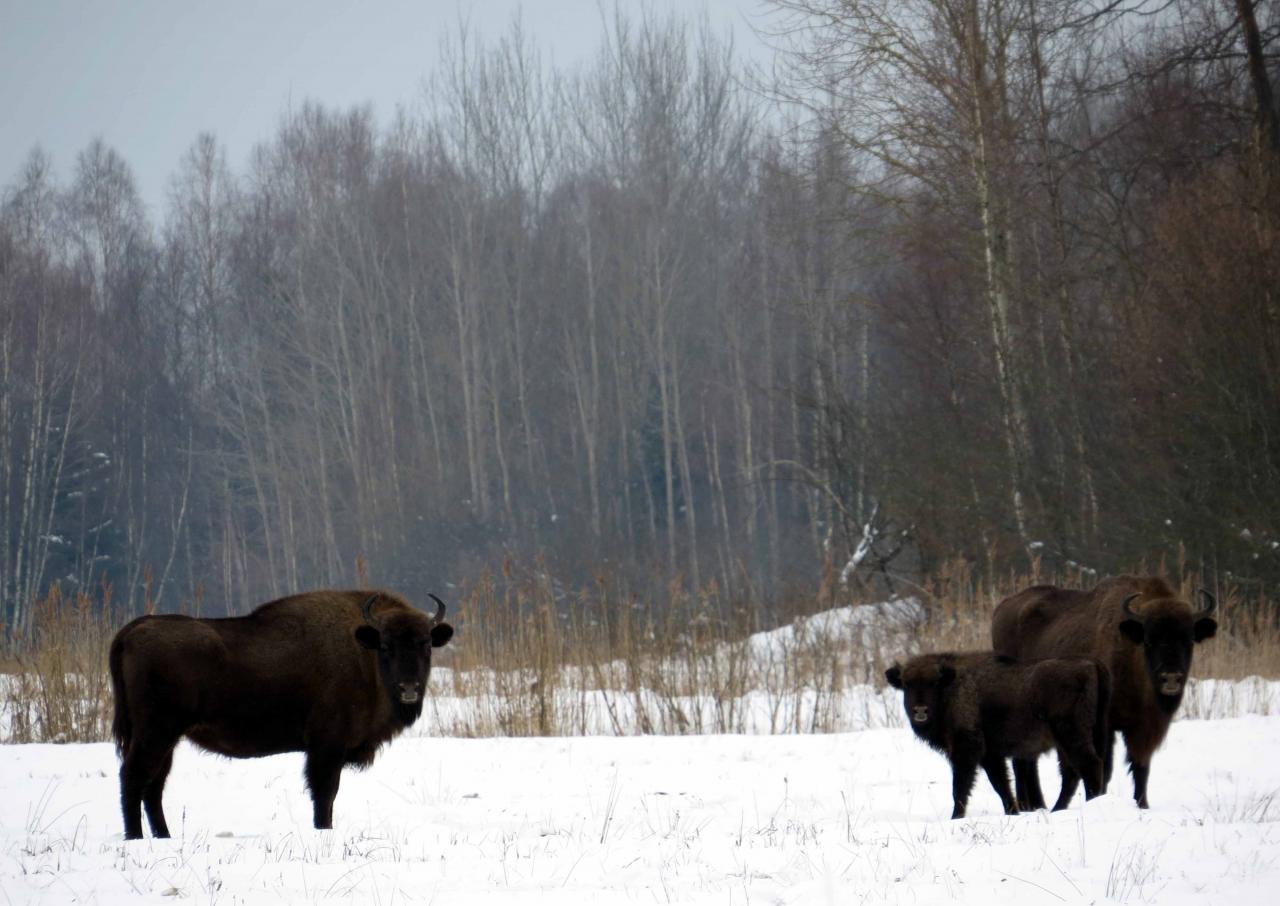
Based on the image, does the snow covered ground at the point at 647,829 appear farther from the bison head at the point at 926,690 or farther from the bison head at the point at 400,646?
the bison head at the point at 400,646

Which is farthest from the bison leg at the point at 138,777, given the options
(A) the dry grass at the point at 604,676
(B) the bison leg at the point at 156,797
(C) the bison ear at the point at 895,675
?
(A) the dry grass at the point at 604,676

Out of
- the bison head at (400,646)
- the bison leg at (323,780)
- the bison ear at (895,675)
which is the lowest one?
the bison leg at (323,780)

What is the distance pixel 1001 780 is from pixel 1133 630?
3.87 feet

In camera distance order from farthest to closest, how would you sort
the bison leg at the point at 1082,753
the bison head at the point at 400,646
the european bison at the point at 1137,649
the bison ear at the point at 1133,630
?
the bison ear at the point at 1133,630 < the european bison at the point at 1137,649 < the bison head at the point at 400,646 < the bison leg at the point at 1082,753

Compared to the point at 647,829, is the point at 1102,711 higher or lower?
higher

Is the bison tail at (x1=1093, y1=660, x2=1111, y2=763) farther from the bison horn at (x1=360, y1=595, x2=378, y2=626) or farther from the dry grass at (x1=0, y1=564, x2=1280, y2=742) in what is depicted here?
the dry grass at (x1=0, y1=564, x2=1280, y2=742)

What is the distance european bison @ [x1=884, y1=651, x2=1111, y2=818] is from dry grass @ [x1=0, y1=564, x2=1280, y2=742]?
4882 millimetres

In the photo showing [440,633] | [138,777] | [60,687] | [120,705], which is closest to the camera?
[138,777]

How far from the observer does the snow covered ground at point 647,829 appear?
543cm

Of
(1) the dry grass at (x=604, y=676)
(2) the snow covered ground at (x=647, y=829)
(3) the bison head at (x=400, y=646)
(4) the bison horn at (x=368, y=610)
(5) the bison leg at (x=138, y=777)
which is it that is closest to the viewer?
(2) the snow covered ground at (x=647, y=829)

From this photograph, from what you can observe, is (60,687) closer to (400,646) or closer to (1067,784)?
(400,646)

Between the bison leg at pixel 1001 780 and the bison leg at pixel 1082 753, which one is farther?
the bison leg at pixel 1001 780

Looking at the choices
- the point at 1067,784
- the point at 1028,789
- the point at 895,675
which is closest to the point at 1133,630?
the point at 1067,784

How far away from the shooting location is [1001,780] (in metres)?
8.02
